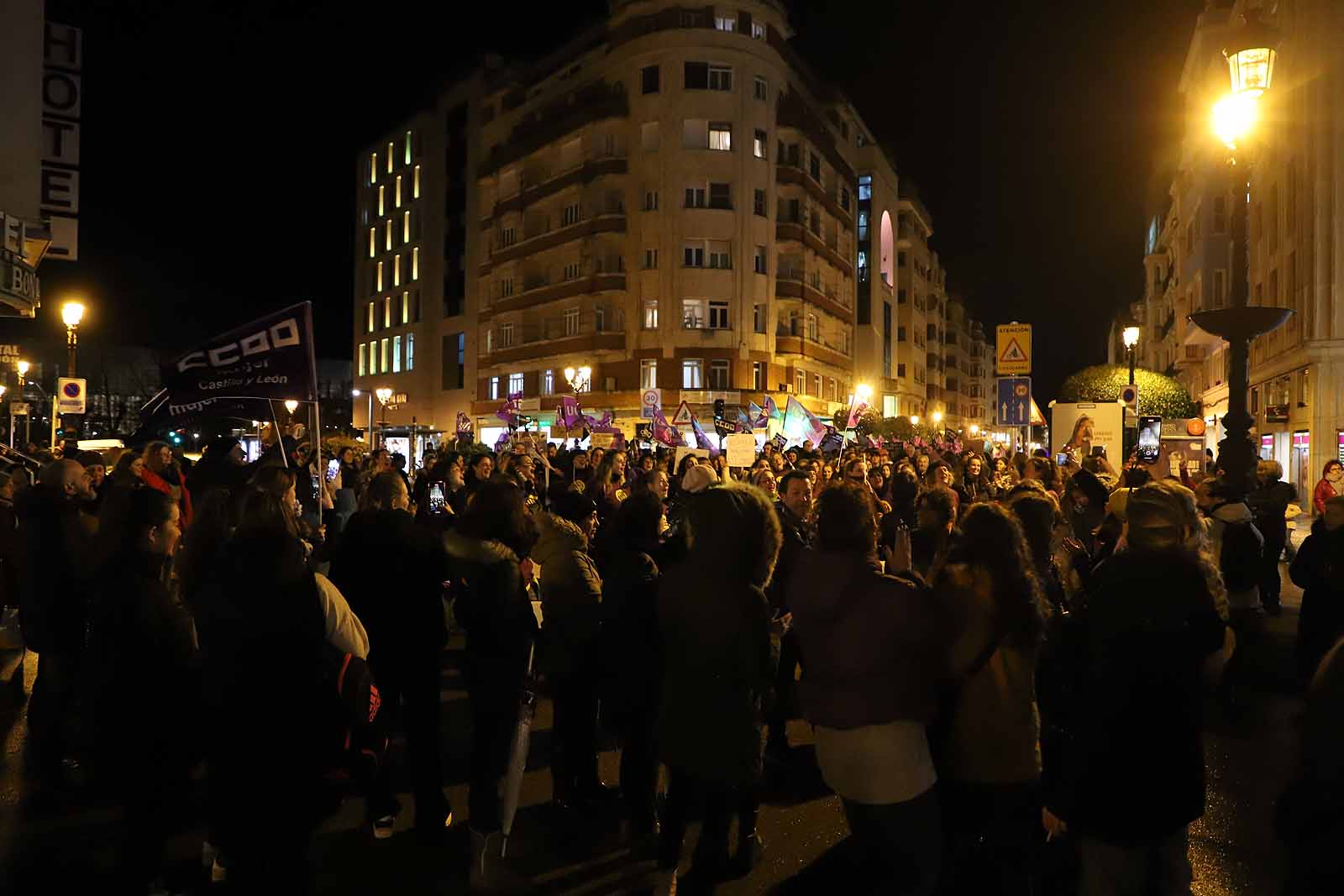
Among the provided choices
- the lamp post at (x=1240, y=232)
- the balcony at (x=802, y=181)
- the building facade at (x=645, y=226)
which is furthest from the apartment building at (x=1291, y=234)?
the building facade at (x=645, y=226)

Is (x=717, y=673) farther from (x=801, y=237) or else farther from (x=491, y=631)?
(x=801, y=237)

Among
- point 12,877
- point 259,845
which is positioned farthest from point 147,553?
point 12,877

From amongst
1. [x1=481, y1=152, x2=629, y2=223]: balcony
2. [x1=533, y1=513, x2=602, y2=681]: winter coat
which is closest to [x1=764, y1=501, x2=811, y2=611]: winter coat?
[x1=533, y1=513, x2=602, y2=681]: winter coat

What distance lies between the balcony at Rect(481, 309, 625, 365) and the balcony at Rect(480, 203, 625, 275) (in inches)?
157

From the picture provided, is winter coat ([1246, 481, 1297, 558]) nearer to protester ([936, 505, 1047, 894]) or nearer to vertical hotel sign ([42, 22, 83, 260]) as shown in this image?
protester ([936, 505, 1047, 894])

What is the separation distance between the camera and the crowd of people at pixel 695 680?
3.25m

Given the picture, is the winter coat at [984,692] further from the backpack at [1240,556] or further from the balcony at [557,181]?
the balcony at [557,181]

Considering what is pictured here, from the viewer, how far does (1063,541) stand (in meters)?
6.57

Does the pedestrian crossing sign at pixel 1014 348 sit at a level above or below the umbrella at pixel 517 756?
above

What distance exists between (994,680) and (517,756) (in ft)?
7.76

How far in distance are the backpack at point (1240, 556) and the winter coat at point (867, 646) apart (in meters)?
6.27

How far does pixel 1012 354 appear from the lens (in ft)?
44.5

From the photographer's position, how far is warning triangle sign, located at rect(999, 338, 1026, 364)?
13500 millimetres

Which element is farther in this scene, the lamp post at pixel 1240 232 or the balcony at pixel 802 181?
the balcony at pixel 802 181
